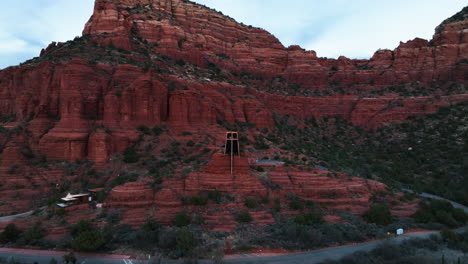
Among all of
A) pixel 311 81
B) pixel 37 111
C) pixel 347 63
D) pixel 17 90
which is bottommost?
pixel 37 111

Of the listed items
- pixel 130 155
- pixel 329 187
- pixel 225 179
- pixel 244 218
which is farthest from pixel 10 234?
pixel 329 187

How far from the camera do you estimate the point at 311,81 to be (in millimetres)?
56750

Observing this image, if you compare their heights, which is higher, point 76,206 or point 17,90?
point 17,90

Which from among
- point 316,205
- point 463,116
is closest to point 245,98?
point 316,205

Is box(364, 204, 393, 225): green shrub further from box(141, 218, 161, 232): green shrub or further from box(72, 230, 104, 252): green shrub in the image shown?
box(72, 230, 104, 252): green shrub

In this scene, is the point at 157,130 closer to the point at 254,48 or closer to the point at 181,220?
the point at 181,220

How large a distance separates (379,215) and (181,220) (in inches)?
637

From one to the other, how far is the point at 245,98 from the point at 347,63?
113 ft

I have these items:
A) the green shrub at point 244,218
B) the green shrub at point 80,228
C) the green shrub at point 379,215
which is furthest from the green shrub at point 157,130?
the green shrub at point 379,215

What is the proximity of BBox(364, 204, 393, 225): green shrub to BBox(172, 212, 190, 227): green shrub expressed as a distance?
15.0 metres

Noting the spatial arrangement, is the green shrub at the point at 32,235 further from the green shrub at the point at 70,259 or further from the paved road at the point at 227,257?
the green shrub at the point at 70,259

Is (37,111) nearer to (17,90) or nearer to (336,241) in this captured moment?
(17,90)

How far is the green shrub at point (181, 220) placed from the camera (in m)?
17.8

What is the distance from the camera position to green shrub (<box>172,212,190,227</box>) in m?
17.8
